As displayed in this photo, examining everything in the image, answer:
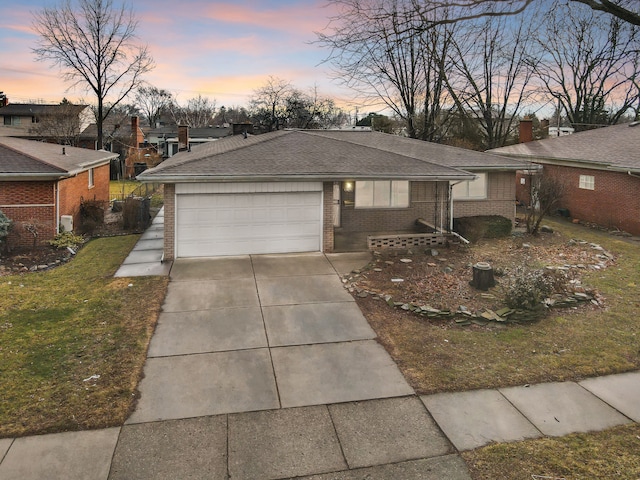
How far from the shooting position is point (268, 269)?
501 inches

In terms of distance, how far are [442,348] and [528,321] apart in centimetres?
235

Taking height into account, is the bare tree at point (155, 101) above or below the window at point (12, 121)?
above

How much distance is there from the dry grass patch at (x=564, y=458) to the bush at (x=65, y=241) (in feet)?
47.5

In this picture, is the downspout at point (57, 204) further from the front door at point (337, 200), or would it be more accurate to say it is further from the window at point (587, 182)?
the window at point (587, 182)

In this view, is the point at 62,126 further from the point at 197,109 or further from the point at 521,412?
the point at 521,412

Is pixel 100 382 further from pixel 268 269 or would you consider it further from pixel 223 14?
pixel 223 14

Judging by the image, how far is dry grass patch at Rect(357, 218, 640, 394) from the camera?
23.5 feet

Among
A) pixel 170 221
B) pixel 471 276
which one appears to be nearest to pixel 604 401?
pixel 471 276

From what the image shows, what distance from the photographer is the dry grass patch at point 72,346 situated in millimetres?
6043

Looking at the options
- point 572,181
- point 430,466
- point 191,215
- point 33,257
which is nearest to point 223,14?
point 191,215

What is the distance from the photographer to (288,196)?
14328mm

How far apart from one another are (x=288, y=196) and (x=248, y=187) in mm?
1276

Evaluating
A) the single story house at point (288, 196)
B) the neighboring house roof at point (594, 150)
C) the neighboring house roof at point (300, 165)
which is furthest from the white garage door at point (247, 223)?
the neighboring house roof at point (594, 150)

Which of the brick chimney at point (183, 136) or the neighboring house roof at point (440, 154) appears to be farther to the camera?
the brick chimney at point (183, 136)
